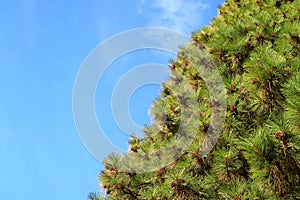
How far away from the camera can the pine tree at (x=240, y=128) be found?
10.3 ft

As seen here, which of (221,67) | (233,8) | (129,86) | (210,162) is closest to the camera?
(210,162)

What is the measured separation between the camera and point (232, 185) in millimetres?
3287

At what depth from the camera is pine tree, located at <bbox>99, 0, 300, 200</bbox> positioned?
313 centimetres

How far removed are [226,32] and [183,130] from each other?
124 cm

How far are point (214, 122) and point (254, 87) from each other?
18.7 inches

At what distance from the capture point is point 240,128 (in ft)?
12.1

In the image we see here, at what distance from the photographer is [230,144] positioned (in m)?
3.60

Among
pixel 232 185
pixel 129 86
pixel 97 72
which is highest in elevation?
pixel 97 72

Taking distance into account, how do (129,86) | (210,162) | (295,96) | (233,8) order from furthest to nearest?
1. (233,8)
2. (129,86)
3. (210,162)
4. (295,96)

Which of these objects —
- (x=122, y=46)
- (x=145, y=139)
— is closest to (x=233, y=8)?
(x=122, y=46)

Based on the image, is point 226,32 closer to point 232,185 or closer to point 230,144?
point 230,144

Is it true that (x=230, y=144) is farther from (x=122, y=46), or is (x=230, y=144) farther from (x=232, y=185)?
(x=122, y=46)

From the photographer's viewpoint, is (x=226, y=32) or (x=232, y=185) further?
(x=226, y=32)

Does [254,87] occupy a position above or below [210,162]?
above
